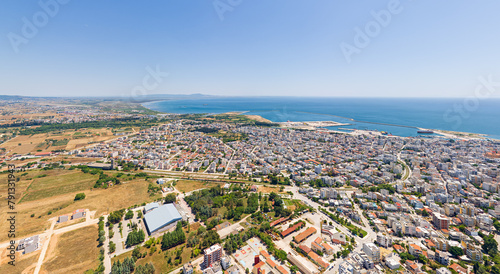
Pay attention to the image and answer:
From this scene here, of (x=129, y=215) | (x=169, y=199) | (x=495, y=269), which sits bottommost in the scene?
(x=129, y=215)

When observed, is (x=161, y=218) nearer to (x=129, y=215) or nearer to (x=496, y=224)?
(x=129, y=215)

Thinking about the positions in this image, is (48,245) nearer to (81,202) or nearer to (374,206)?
(81,202)

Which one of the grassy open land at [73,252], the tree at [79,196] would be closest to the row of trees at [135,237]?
the grassy open land at [73,252]

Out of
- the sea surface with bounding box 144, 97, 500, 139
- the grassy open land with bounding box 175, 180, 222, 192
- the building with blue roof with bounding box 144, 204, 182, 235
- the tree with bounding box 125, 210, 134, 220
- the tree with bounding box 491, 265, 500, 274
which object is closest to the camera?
the tree with bounding box 491, 265, 500, 274

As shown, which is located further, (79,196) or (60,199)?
(79,196)

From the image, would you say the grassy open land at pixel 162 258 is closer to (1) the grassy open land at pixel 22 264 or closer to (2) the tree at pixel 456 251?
(1) the grassy open land at pixel 22 264

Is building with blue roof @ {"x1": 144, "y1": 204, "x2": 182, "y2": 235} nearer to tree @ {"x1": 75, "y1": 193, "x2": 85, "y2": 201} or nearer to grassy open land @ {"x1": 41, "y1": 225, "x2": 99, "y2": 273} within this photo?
grassy open land @ {"x1": 41, "y1": 225, "x2": 99, "y2": 273}

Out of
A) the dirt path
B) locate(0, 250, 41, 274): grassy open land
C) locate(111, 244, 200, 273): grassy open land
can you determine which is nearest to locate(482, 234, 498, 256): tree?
locate(111, 244, 200, 273): grassy open land

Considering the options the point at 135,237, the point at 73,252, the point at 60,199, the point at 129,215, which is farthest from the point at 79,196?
the point at 135,237

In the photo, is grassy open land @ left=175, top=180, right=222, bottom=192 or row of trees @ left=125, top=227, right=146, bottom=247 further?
grassy open land @ left=175, top=180, right=222, bottom=192
